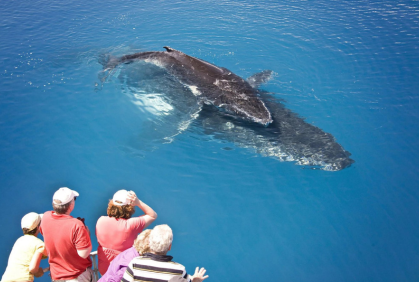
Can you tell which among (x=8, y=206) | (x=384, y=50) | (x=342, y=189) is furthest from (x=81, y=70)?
(x=384, y=50)

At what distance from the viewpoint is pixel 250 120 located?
9.46 metres

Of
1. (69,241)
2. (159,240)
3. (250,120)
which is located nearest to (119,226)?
(69,241)

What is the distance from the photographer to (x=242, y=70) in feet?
42.6

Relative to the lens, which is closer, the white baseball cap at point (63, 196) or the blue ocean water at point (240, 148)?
the white baseball cap at point (63, 196)

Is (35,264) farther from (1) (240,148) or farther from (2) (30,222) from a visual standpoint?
(1) (240,148)

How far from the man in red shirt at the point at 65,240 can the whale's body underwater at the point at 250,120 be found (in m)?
5.68

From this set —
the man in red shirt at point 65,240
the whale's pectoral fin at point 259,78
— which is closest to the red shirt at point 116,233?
the man in red shirt at point 65,240

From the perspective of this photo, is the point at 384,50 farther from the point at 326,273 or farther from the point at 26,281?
the point at 26,281

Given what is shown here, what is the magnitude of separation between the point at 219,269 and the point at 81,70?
10.9m

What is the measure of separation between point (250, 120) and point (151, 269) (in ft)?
21.7

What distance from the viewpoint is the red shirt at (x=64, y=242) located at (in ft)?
14.6

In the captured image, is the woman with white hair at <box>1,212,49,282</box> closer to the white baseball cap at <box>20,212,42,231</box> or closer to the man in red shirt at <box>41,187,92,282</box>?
the white baseball cap at <box>20,212,42,231</box>

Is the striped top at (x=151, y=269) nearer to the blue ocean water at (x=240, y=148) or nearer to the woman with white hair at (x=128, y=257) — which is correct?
the woman with white hair at (x=128, y=257)

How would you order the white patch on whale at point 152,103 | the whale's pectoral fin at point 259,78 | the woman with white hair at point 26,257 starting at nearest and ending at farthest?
the woman with white hair at point 26,257, the white patch on whale at point 152,103, the whale's pectoral fin at point 259,78
